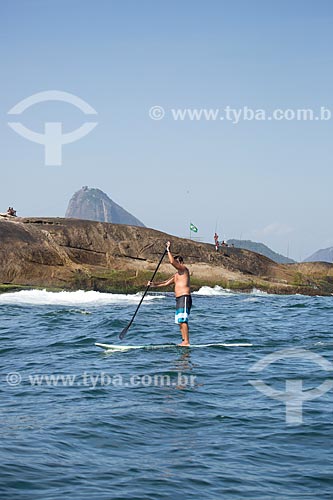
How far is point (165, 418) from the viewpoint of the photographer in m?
9.38

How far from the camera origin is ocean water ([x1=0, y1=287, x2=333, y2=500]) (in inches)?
274

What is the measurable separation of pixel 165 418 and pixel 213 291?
27.5 meters

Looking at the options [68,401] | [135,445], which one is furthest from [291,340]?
[135,445]

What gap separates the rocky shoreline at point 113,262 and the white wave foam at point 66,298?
80 centimetres

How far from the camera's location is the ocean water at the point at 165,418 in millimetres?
6957

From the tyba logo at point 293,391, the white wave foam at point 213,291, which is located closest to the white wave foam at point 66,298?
the white wave foam at point 213,291

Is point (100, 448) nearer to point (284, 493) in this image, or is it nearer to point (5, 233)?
point (284, 493)

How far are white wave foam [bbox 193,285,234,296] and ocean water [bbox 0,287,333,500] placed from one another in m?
17.4

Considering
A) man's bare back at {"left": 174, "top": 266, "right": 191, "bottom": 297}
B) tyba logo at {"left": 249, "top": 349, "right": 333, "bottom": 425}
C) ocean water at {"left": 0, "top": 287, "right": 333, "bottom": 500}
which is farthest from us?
man's bare back at {"left": 174, "top": 266, "right": 191, "bottom": 297}

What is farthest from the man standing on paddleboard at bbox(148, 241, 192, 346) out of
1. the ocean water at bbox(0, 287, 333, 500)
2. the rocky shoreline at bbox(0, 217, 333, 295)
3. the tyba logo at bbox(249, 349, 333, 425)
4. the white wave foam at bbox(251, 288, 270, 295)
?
the white wave foam at bbox(251, 288, 270, 295)

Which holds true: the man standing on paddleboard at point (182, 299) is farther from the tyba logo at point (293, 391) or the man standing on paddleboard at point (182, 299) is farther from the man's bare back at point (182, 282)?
the tyba logo at point (293, 391)

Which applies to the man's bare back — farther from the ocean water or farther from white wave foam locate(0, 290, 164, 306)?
white wave foam locate(0, 290, 164, 306)

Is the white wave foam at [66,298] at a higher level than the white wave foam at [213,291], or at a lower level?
lower

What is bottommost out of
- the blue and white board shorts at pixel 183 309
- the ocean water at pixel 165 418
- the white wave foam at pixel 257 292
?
the ocean water at pixel 165 418
